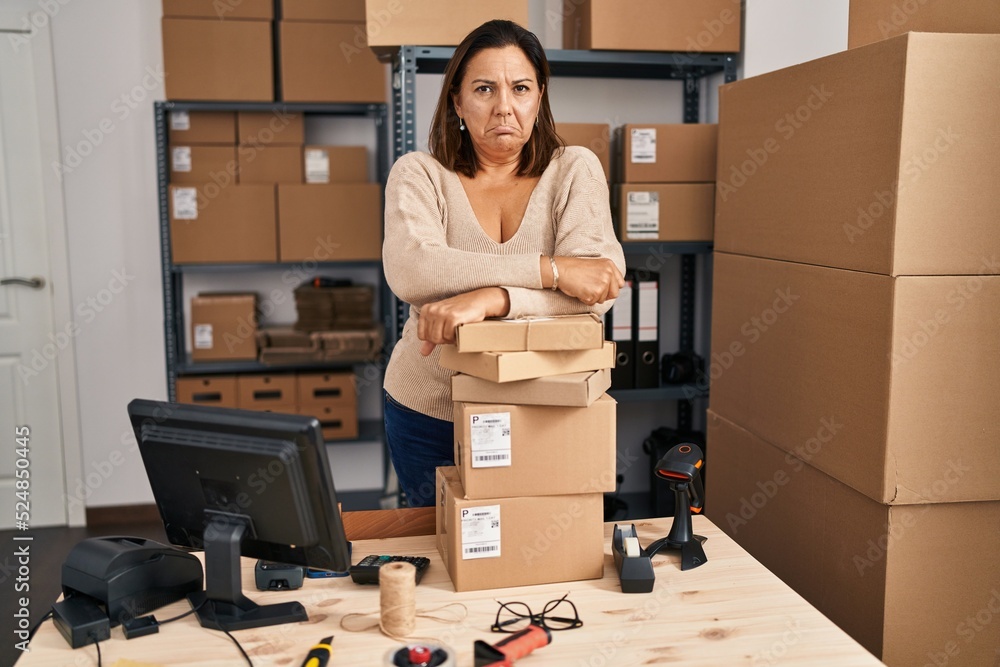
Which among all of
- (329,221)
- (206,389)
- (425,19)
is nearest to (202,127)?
(329,221)

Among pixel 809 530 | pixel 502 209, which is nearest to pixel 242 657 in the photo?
pixel 502 209

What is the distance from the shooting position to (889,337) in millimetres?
1544

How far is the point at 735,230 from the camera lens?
217 centimetres

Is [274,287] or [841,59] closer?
[841,59]

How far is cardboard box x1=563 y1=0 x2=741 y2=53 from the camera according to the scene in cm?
286

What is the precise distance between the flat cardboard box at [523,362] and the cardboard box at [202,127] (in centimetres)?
241

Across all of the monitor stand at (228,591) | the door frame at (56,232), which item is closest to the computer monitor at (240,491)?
the monitor stand at (228,591)

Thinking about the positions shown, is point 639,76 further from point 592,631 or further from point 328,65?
point 592,631

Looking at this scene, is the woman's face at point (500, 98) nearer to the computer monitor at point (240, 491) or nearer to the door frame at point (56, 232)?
the computer monitor at point (240, 491)

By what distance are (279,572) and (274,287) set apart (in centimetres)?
254

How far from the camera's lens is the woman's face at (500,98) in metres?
1.74

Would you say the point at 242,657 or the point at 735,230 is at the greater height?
the point at 735,230

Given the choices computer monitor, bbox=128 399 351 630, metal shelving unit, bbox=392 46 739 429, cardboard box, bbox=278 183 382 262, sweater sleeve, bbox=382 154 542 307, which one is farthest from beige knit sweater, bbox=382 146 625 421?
cardboard box, bbox=278 183 382 262

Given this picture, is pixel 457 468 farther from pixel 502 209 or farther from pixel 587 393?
pixel 502 209
